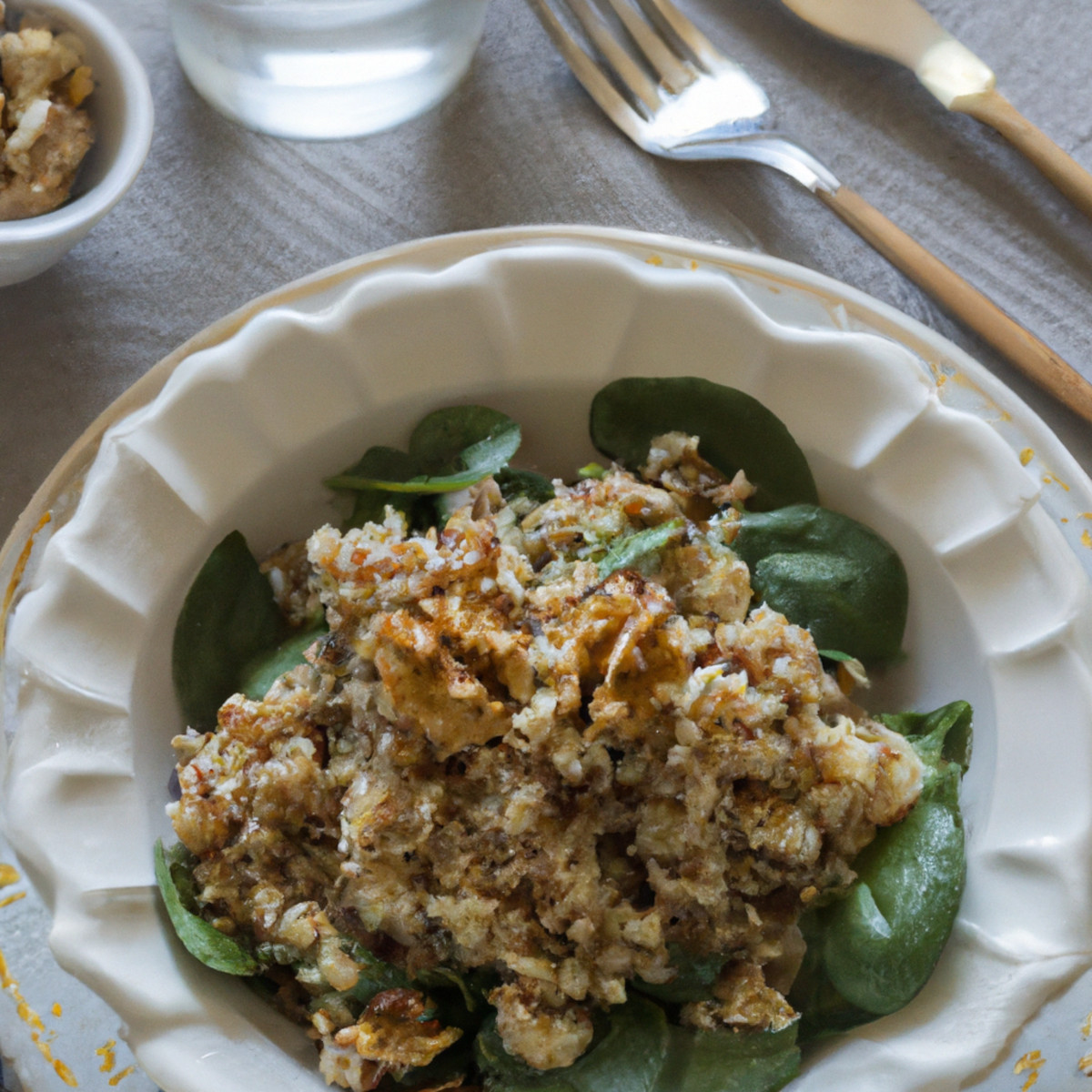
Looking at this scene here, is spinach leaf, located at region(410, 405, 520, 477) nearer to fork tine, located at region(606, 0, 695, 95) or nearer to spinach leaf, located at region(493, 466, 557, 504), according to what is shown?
spinach leaf, located at region(493, 466, 557, 504)

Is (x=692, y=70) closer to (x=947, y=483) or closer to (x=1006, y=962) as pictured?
(x=947, y=483)

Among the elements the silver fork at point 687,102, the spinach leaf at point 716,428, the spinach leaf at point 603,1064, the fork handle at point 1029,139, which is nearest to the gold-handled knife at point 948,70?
the fork handle at point 1029,139

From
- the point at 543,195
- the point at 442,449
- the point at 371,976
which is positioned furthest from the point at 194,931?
the point at 543,195

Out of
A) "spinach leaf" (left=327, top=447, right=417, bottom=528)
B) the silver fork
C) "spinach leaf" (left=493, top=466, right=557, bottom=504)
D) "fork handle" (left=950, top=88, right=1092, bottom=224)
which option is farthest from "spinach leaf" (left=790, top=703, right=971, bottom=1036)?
"fork handle" (left=950, top=88, right=1092, bottom=224)

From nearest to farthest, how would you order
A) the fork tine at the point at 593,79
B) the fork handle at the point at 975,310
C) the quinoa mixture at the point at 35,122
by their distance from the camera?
the quinoa mixture at the point at 35,122, the fork handle at the point at 975,310, the fork tine at the point at 593,79

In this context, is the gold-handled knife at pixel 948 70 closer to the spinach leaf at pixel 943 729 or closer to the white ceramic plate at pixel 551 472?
the white ceramic plate at pixel 551 472

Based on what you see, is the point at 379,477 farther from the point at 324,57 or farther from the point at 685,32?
the point at 685,32

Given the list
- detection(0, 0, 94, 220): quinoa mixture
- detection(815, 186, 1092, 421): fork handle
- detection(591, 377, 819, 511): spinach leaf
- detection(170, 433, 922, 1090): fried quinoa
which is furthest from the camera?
detection(815, 186, 1092, 421): fork handle
